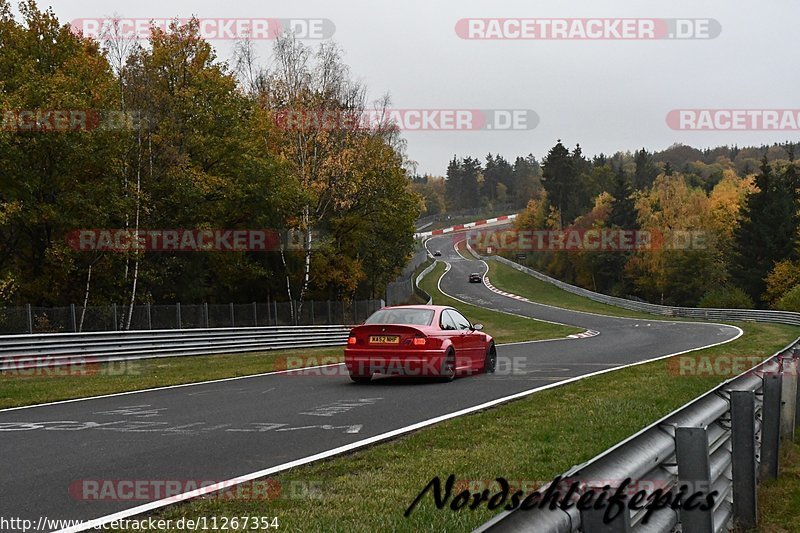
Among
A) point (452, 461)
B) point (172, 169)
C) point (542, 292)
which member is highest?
point (172, 169)

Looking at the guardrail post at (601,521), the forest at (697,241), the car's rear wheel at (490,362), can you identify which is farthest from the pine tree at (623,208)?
the guardrail post at (601,521)

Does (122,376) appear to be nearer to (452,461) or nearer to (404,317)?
(404,317)

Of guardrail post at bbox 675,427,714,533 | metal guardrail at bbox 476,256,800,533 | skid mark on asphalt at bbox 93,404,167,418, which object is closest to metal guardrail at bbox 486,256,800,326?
skid mark on asphalt at bbox 93,404,167,418

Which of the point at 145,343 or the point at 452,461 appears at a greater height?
the point at 452,461

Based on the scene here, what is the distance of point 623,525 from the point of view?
11.2ft

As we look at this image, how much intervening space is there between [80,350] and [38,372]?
199 cm

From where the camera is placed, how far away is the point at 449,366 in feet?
47.8

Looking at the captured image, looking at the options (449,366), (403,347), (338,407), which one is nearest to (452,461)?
(338,407)

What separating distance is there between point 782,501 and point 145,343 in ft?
63.6

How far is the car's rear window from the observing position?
48.0 ft

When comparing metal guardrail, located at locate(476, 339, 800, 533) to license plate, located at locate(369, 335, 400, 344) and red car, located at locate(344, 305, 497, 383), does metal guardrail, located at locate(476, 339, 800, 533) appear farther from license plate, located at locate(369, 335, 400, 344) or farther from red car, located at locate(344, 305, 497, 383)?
license plate, located at locate(369, 335, 400, 344)

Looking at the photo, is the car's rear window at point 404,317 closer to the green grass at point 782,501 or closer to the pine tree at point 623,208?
the green grass at point 782,501

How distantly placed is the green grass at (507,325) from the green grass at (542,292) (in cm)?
783

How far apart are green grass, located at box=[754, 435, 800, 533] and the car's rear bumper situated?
268 inches
